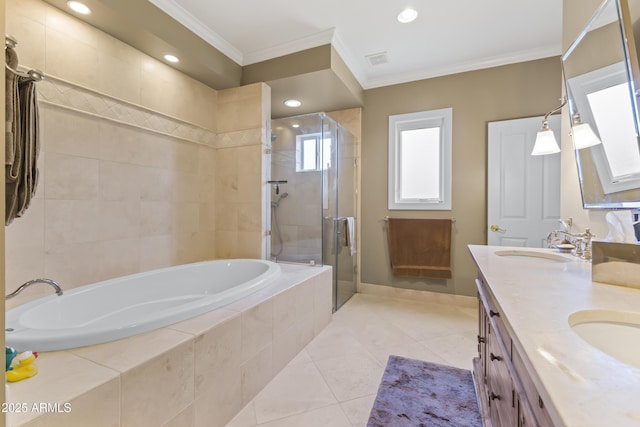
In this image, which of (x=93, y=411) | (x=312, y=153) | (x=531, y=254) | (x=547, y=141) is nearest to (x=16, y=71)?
(x=93, y=411)

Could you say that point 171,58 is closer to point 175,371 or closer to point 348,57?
point 348,57

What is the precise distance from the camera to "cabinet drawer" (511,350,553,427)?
0.52m

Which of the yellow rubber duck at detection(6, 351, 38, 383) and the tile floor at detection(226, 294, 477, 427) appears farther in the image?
the tile floor at detection(226, 294, 477, 427)

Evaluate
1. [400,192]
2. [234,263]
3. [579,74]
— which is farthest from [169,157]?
[579,74]

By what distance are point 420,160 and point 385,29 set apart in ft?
4.53

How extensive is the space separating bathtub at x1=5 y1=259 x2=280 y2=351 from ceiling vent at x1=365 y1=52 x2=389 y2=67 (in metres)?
2.24

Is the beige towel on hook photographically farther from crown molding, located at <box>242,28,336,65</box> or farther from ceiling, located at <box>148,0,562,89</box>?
crown molding, located at <box>242,28,336,65</box>

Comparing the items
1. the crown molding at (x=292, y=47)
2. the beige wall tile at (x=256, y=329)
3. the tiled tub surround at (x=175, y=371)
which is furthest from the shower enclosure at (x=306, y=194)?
the beige wall tile at (x=256, y=329)

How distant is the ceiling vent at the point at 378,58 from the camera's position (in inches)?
108

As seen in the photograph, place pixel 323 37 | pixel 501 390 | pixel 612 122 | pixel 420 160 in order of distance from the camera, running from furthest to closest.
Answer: pixel 420 160
pixel 323 37
pixel 612 122
pixel 501 390

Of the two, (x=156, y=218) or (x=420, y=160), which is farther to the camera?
(x=420, y=160)

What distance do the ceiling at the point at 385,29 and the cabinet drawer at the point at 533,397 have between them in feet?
7.75

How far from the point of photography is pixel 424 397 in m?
1.59

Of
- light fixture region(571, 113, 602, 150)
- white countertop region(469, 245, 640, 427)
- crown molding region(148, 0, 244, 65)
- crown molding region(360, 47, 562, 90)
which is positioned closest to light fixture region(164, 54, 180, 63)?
crown molding region(148, 0, 244, 65)
